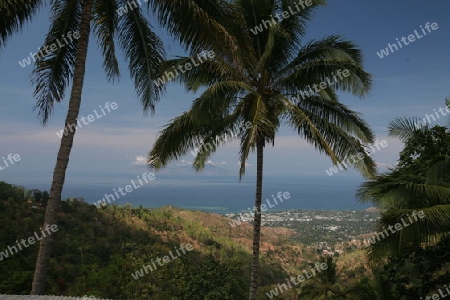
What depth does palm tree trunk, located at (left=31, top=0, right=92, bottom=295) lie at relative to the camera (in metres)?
6.08

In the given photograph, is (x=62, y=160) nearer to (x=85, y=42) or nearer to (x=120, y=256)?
(x=85, y=42)

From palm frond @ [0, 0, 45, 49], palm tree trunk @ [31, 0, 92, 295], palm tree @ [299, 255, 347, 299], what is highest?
palm frond @ [0, 0, 45, 49]

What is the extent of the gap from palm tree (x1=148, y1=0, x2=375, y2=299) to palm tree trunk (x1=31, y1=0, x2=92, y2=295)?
240 cm

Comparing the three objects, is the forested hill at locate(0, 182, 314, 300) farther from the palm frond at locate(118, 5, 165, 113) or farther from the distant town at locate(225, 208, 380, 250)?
the distant town at locate(225, 208, 380, 250)

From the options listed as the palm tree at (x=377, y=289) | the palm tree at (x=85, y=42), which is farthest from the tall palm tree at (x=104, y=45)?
the palm tree at (x=377, y=289)

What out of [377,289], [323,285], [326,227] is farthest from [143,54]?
[326,227]

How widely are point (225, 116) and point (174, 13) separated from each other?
12.1 ft

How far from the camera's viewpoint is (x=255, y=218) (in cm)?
915

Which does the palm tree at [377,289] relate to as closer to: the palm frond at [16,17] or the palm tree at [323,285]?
the palm tree at [323,285]

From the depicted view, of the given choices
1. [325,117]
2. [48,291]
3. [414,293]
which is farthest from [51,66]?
[48,291]

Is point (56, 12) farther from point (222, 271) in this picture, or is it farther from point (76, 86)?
point (222, 271)

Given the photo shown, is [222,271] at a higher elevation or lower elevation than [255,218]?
lower

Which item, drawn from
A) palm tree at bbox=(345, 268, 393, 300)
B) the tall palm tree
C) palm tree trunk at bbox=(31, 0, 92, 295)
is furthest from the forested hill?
palm tree at bbox=(345, 268, 393, 300)

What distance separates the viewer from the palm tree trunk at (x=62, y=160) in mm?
6078
